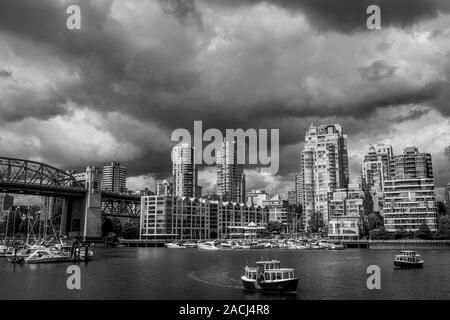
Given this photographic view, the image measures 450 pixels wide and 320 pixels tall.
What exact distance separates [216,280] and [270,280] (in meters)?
13.7

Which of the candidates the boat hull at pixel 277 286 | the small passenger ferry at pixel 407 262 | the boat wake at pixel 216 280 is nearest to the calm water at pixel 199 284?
the boat wake at pixel 216 280

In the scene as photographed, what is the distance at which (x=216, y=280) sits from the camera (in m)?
64.3

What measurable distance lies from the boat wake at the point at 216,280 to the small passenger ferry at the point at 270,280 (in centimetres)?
364

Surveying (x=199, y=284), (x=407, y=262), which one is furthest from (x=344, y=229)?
(x=199, y=284)

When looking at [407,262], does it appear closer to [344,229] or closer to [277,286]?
[277,286]

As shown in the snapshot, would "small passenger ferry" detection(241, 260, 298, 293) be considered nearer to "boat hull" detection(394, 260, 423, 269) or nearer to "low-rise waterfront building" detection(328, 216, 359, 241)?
"boat hull" detection(394, 260, 423, 269)

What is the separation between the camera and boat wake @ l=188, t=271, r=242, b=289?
194ft

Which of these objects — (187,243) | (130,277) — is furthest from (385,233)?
(130,277)

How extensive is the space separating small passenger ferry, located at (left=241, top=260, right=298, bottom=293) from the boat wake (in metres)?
3.64

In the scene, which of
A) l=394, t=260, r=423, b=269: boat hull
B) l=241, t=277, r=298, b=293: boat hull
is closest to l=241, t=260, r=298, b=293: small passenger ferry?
l=241, t=277, r=298, b=293: boat hull
